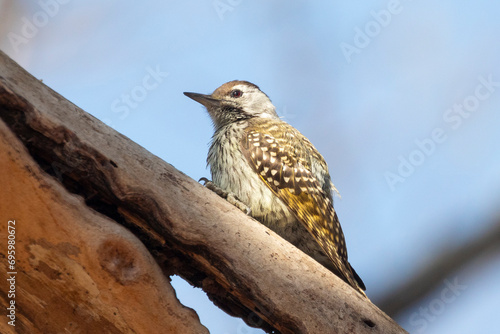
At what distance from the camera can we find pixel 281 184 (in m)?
4.27

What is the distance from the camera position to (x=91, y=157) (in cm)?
243

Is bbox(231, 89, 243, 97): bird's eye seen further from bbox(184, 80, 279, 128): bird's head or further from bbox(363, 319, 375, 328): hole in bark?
bbox(363, 319, 375, 328): hole in bark

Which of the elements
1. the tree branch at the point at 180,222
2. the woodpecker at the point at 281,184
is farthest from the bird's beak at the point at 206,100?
the tree branch at the point at 180,222

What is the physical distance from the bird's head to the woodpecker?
593 mm

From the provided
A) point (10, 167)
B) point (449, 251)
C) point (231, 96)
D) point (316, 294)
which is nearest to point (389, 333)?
point (316, 294)

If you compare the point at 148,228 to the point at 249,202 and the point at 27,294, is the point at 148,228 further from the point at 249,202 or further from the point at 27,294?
the point at 249,202

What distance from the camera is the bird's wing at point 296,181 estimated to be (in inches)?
159

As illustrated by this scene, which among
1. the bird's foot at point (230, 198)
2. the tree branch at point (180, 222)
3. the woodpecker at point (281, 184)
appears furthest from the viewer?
the woodpecker at point (281, 184)

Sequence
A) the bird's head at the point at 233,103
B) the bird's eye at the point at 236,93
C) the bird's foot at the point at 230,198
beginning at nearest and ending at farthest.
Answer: the bird's foot at the point at 230,198
the bird's head at the point at 233,103
the bird's eye at the point at 236,93

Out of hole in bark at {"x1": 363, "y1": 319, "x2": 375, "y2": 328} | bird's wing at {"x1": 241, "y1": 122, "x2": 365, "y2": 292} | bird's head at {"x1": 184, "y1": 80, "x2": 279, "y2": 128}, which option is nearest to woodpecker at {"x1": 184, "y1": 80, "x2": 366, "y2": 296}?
bird's wing at {"x1": 241, "y1": 122, "x2": 365, "y2": 292}

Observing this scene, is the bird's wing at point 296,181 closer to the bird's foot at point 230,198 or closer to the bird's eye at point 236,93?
the bird's foot at point 230,198

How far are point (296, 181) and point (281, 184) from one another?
14 cm

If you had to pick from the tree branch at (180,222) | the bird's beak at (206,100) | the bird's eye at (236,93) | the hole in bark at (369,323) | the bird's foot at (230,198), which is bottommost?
the tree branch at (180,222)

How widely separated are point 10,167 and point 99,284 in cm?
62
